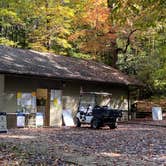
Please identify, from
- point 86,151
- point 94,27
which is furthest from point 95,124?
point 94,27

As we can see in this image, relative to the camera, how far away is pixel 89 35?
2989 centimetres

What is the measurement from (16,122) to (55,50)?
1502 centimetres

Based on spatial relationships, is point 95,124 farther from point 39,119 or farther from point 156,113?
point 156,113

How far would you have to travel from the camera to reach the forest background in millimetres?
28484

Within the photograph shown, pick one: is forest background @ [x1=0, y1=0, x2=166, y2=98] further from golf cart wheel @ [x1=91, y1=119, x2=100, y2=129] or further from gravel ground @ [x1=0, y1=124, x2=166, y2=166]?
gravel ground @ [x1=0, y1=124, x2=166, y2=166]

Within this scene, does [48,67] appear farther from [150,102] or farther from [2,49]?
[150,102]

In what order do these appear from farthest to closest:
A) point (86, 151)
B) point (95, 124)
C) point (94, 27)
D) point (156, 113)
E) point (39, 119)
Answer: point (94, 27) → point (156, 113) → point (39, 119) → point (95, 124) → point (86, 151)

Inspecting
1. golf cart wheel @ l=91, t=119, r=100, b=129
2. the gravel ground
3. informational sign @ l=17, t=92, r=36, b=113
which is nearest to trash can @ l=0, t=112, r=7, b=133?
informational sign @ l=17, t=92, r=36, b=113

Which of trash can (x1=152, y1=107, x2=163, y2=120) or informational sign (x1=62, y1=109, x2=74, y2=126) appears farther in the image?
trash can (x1=152, y1=107, x2=163, y2=120)

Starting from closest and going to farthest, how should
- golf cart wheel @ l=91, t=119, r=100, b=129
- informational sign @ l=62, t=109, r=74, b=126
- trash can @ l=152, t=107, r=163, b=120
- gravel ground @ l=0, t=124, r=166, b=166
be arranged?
gravel ground @ l=0, t=124, r=166, b=166
golf cart wheel @ l=91, t=119, r=100, b=129
informational sign @ l=62, t=109, r=74, b=126
trash can @ l=152, t=107, r=163, b=120

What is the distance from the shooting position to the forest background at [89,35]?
28484mm

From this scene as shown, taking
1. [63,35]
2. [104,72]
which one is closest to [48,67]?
[104,72]

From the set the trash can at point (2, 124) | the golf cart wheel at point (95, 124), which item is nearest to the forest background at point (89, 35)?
the golf cart wheel at point (95, 124)

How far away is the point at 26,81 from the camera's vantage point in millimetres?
20469
